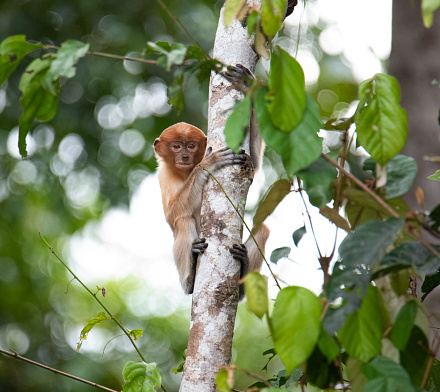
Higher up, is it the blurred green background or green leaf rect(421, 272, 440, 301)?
the blurred green background

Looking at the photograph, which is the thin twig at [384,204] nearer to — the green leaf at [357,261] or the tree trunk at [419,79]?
the green leaf at [357,261]

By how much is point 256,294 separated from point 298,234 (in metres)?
0.33

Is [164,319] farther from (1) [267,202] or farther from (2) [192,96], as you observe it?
(1) [267,202]

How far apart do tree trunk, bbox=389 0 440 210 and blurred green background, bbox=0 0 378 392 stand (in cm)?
374

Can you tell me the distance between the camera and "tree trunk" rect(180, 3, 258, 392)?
9.16 ft

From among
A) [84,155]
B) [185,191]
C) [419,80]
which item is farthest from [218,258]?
[84,155]

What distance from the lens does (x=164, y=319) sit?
15508 millimetres

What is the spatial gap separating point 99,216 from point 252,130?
32.4 feet

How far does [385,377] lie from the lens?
4.52 ft

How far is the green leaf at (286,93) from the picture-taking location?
150 centimetres

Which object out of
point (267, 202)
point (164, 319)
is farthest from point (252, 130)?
point (164, 319)

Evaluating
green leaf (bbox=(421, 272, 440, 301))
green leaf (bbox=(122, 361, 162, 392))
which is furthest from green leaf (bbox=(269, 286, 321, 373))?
green leaf (bbox=(122, 361, 162, 392))

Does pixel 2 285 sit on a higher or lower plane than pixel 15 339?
higher

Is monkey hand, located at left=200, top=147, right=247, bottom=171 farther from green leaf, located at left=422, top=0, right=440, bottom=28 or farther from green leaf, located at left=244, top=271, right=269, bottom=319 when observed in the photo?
green leaf, located at left=422, top=0, right=440, bottom=28
